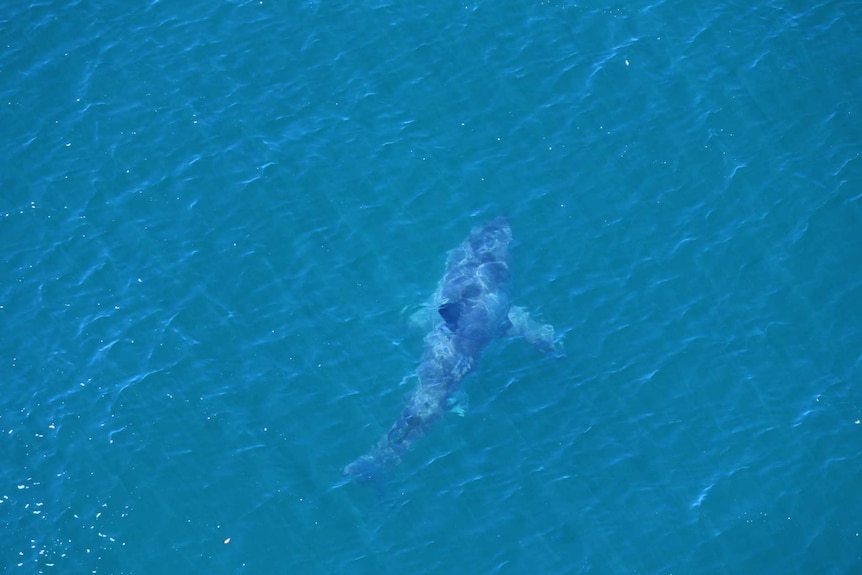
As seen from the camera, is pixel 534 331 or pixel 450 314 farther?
pixel 450 314

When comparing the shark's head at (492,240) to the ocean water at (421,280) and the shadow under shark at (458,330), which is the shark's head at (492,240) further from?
the ocean water at (421,280)

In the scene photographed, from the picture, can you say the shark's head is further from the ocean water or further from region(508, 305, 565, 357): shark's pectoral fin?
region(508, 305, 565, 357): shark's pectoral fin

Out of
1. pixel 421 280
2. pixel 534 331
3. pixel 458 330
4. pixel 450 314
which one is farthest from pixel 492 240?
pixel 534 331

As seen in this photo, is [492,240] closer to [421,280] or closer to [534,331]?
[421,280]

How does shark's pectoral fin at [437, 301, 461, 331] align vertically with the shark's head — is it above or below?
below

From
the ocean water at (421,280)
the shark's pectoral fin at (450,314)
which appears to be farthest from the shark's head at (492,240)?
the shark's pectoral fin at (450,314)

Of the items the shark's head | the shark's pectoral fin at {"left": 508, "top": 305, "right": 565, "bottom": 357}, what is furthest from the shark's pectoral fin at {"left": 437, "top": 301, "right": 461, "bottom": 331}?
the shark's head
